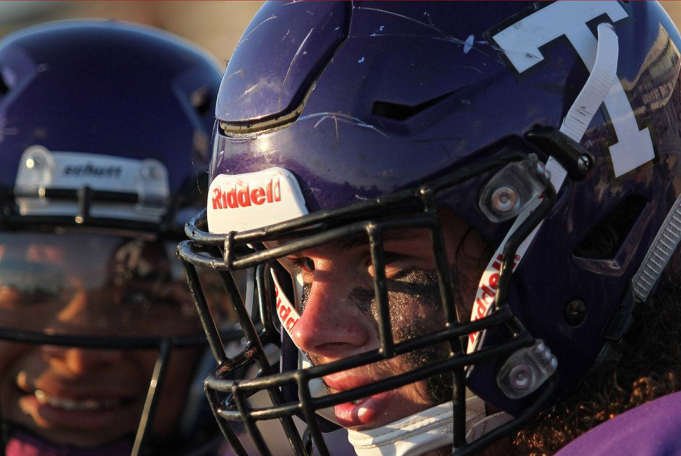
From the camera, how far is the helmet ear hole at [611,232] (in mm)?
1688

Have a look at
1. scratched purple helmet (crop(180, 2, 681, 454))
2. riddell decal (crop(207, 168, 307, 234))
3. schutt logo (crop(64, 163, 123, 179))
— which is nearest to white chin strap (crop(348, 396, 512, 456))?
scratched purple helmet (crop(180, 2, 681, 454))

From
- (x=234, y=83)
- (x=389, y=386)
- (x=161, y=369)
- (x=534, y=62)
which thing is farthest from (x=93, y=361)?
(x=534, y=62)

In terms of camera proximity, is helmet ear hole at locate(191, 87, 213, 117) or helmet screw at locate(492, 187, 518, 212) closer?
helmet screw at locate(492, 187, 518, 212)

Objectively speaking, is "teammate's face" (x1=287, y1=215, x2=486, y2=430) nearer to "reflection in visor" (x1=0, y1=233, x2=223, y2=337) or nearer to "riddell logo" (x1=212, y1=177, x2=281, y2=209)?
"riddell logo" (x1=212, y1=177, x2=281, y2=209)

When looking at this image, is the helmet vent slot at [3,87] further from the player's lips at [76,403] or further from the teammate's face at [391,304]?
the teammate's face at [391,304]

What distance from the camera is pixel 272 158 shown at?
5.46 feet

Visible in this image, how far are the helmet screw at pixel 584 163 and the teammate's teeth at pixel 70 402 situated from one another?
166cm

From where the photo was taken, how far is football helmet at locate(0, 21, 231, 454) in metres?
2.73

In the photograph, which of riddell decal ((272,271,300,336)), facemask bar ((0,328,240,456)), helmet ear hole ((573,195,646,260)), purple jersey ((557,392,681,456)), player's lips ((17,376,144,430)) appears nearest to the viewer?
purple jersey ((557,392,681,456))

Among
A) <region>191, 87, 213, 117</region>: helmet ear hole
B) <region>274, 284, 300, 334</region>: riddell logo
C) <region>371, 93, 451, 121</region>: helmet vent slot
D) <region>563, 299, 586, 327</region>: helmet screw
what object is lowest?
<region>274, 284, 300, 334</region>: riddell logo

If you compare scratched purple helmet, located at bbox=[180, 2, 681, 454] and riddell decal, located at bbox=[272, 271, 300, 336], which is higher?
scratched purple helmet, located at bbox=[180, 2, 681, 454]

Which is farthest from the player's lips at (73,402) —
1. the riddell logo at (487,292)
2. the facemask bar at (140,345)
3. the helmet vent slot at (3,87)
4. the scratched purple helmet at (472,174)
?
the riddell logo at (487,292)

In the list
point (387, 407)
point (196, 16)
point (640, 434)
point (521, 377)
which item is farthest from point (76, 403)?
point (196, 16)

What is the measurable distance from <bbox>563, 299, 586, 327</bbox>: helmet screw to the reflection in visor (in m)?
1.44
